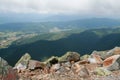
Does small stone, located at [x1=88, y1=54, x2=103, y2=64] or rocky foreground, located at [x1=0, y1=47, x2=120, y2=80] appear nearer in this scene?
rocky foreground, located at [x1=0, y1=47, x2=120, y2=80]

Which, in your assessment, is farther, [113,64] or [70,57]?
[70,57]

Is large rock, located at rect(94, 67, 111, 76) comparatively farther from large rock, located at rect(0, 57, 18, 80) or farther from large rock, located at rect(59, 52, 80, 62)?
large rock, located at rect(0, 57, 18, 80)

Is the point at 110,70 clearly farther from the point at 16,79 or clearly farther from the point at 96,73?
the point at 16,79

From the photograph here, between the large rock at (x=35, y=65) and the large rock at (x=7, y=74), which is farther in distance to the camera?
the large rock at (x=35, y=65)

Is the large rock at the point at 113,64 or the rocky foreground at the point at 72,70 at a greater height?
the large rock at the point at 113,64

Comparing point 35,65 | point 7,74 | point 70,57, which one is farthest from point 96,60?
point 7,74

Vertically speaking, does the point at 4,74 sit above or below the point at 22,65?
above

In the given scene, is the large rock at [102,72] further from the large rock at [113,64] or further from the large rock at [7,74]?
the large rock at [7,74]

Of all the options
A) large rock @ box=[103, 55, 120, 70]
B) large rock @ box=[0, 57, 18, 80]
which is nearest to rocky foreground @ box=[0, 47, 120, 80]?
large rock @ box=[103, 55, 120, 70]

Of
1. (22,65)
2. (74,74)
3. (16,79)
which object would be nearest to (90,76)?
(74,74)

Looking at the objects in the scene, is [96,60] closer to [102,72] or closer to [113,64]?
[113,64]

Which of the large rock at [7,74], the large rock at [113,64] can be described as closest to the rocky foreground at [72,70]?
the large rock at [113,64]

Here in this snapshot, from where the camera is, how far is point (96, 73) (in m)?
24.9

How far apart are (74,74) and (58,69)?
2.47m
